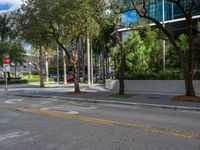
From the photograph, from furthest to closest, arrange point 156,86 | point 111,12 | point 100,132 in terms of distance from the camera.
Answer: point 156,86 → point 111,12 → point 100,132

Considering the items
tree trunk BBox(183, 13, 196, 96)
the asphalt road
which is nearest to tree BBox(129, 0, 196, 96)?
tree trunk BBox(183, 13, 196, 96)

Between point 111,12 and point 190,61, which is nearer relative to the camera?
point 190,61

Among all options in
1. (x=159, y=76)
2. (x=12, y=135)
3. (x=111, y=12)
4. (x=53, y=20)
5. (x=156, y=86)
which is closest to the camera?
(x=12, y=135)

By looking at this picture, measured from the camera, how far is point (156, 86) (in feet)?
61.8

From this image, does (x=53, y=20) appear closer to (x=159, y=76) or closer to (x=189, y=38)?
(x=159, y=76)

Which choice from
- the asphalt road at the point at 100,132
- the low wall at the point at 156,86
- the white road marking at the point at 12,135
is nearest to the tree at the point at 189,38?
the low wall at the point at 156,86

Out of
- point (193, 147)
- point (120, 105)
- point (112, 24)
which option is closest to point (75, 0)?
point (112, 24)

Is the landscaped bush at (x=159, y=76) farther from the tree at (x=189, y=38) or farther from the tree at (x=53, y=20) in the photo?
the tree at (x=53, y=20)

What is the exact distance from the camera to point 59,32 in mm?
19922

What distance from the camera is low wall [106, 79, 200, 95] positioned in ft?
57.8

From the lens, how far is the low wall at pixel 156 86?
694 inches

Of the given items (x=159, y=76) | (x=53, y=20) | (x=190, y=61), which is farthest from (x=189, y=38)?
(x=53, y=20)

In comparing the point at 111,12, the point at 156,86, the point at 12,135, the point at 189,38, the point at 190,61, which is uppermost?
the point at 111,12

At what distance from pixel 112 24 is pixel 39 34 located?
20.0ft
